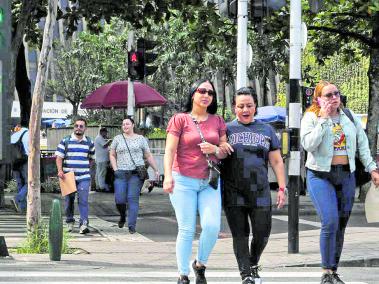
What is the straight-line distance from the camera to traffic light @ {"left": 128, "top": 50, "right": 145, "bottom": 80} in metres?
17.6

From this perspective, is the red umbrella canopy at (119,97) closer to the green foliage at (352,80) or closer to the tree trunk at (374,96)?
the tree trunk at (374,96)

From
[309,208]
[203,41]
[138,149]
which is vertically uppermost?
[203,41]

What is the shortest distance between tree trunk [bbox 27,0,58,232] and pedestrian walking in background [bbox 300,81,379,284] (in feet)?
13.8

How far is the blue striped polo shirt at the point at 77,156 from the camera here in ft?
44.5

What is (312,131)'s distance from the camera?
7.86 m

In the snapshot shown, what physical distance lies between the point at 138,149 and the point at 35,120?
291cm

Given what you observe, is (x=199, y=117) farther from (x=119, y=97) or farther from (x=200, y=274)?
Result: (x=119, y=97)

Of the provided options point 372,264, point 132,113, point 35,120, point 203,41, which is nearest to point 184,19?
point 203,41

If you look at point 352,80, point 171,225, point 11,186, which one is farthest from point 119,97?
point 352,80

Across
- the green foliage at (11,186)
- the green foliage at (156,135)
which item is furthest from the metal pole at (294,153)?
the green foliage at (156,135)

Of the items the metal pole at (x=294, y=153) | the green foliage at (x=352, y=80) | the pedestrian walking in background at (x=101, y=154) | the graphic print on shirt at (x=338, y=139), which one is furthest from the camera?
the green foliage at (x=352, y=80)

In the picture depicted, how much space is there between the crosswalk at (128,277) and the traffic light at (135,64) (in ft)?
29.0

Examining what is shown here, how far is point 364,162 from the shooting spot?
26.5ft

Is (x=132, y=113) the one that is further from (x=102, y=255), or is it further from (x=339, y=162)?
(x=339, y=162)
